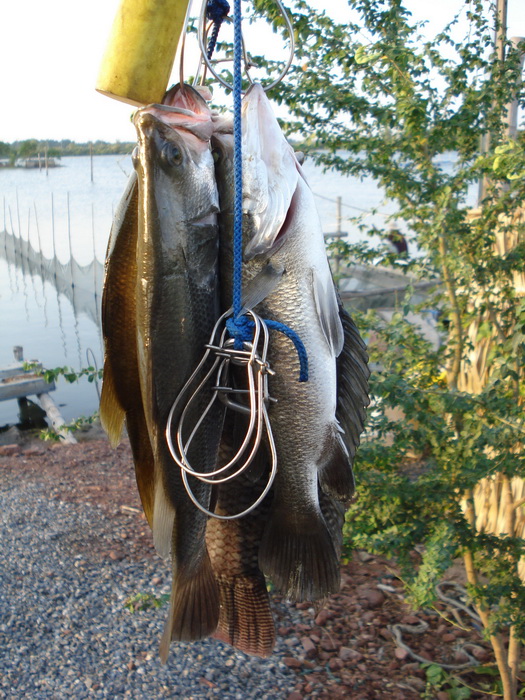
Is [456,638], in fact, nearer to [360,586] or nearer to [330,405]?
[360,586]

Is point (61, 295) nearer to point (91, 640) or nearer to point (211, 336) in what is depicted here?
point (91, 640)

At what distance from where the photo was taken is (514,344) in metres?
3.31

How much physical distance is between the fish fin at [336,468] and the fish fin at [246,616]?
1.29 feet

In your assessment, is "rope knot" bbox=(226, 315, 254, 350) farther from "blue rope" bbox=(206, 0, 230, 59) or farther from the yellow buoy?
"blue rope" bbox=(206, 0, 230, 59)

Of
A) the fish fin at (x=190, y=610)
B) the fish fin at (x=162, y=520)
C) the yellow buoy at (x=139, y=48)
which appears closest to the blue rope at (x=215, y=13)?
the yellow buoy at (x=139, y=48)

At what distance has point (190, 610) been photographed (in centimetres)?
179

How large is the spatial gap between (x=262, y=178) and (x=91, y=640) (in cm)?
448

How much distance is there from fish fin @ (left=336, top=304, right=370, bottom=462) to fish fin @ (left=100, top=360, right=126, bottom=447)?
2.08ft

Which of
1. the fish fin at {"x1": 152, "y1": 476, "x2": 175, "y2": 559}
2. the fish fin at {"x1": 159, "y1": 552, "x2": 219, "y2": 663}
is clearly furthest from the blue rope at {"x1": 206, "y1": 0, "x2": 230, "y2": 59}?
the fish fin at {"x1": 159, "y1": 552, "x2": 219, "y2": 663}

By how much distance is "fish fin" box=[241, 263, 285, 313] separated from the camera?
1771 mm

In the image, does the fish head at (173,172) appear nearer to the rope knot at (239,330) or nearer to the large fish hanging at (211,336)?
the large fish hanging at (211,336)

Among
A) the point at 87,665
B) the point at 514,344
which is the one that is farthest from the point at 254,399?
the point at 87,665

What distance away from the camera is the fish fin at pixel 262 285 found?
1771 mm

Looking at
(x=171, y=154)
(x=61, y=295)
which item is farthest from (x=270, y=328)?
(x=61, y=295)
